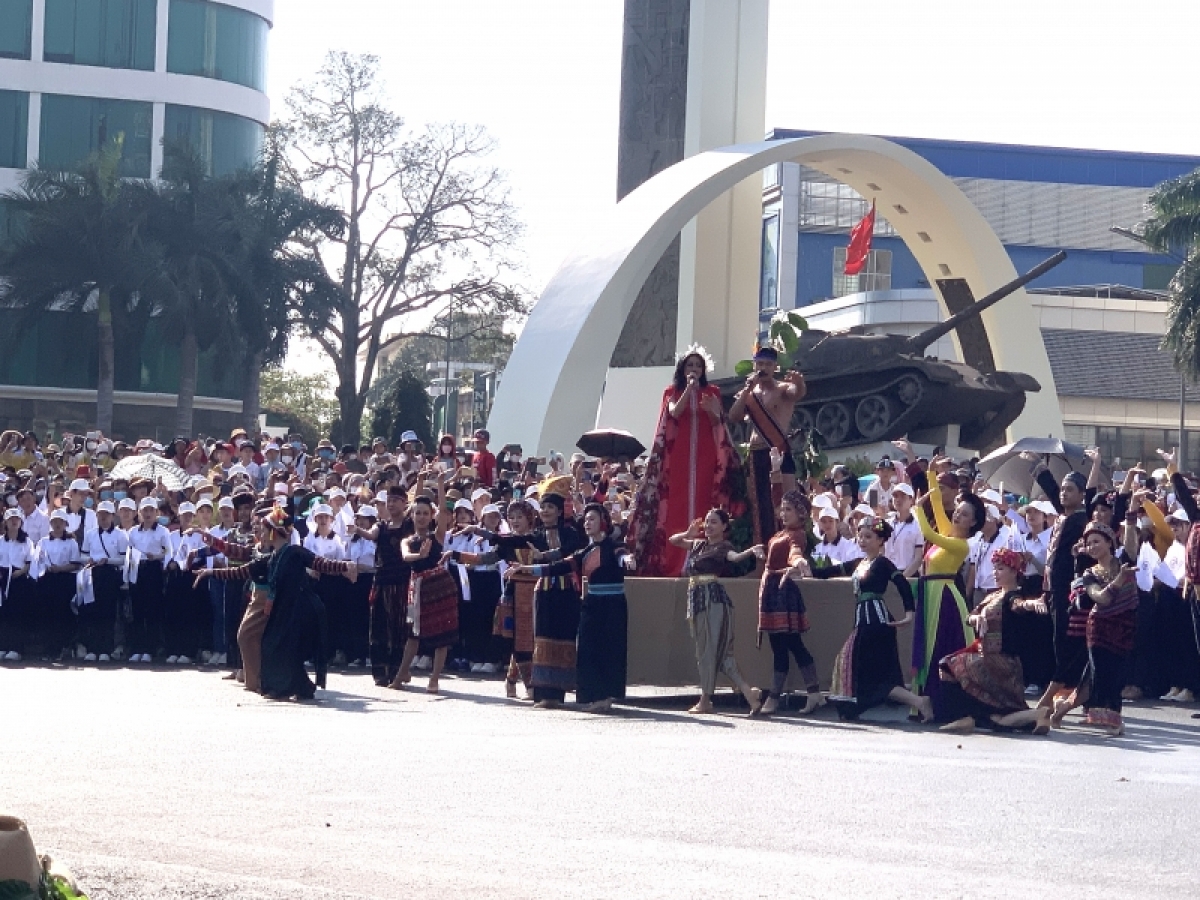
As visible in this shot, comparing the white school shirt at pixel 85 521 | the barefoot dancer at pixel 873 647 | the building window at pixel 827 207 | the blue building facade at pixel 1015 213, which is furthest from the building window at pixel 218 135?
the barefoot dancer at pixel 873 647

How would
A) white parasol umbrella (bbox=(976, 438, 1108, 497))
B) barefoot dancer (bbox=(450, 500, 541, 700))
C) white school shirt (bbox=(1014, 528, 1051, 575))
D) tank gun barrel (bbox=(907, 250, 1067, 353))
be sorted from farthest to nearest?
tank gun barrel (bbox=(907, 250, 1067, 353))
white parasol umbrella (bbox=(976, 438, 1108, 497))
white school shirt (bbox=(1014, 528, 1051, 575))
barefoot dancer (bbox=(450, 500, 541, 700))

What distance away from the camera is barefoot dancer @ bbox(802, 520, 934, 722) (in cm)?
1288

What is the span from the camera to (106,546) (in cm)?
1700

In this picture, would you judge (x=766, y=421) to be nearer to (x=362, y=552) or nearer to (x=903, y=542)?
(x=903, y=542)

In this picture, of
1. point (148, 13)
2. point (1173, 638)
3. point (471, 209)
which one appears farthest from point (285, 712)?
point (148, 13)

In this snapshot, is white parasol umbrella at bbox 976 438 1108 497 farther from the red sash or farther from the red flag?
the red flag

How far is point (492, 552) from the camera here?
14797 millimetres

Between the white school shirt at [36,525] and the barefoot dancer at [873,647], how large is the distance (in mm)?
7816

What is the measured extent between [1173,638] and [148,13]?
44.6m

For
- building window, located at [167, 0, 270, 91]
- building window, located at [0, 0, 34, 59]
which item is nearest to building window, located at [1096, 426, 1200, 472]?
building window, located at [167, 0, 270, 91]

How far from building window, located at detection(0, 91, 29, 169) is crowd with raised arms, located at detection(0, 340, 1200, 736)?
3581 centimetres

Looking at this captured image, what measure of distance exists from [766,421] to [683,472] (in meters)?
0.75

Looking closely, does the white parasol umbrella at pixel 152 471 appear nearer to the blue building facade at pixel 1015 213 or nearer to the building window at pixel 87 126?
the building window at pixel 87 126

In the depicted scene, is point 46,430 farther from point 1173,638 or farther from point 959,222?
point 1173,638
